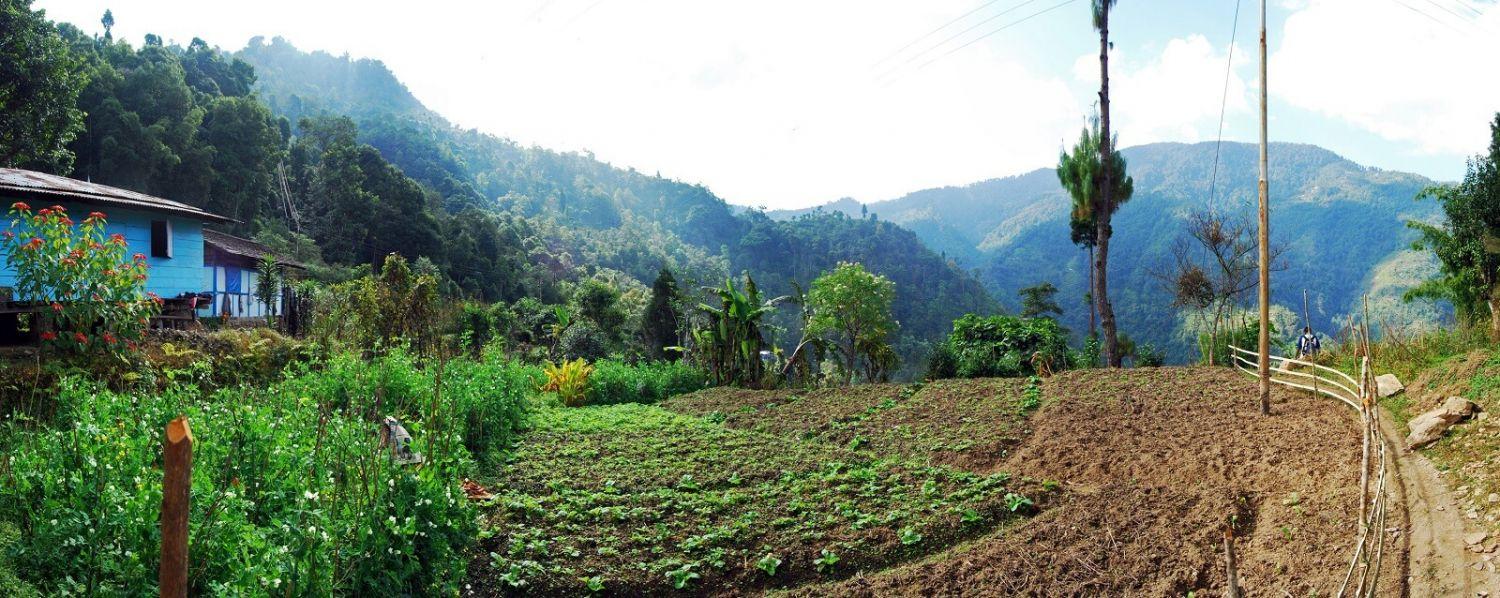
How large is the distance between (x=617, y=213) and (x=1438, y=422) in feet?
256

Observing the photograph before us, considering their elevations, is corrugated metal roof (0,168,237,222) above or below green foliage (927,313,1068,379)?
above

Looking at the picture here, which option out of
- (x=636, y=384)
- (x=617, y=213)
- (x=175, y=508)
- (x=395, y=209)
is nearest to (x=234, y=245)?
(x=395, y=209)

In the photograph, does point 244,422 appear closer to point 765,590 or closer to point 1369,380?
point 765,590

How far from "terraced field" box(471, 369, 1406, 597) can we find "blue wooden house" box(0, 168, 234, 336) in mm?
9329

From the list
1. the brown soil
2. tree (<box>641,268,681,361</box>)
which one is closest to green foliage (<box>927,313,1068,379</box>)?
the brown soil

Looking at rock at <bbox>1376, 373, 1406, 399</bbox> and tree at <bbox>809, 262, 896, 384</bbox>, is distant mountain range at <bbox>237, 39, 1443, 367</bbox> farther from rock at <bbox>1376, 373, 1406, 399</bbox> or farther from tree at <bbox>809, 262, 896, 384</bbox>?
rock at <bbox>1376, 373, 1406, 399</bbox>

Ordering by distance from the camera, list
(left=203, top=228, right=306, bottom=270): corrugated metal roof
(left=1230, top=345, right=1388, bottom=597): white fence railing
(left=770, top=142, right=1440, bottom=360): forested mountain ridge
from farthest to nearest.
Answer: (left=770, top=142, right=1440, bottom=360): forested mountain ridge
(left=203, top=228, right=306, bottom=270): corrugated metal roof
(left=1230, top=345, right=1388, bottom=597): white fence railing

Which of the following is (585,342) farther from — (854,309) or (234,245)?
(234,245)

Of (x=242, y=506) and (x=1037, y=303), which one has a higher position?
(x=1037, y=303)

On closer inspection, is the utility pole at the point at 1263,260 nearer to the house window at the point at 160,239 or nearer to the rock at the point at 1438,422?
the rock at the point at 1438,422

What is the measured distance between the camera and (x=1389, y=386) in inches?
333

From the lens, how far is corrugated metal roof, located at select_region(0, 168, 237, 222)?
11.8 m

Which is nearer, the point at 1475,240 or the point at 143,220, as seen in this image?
the point at 1475,240

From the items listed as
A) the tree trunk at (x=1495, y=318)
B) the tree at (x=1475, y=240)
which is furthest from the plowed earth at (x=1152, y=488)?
the tree at (x=1475, y=240)
